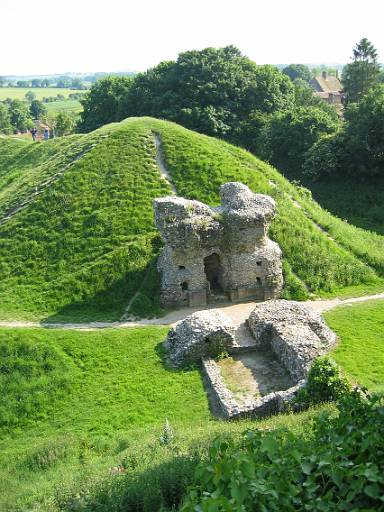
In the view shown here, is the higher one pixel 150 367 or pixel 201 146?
pixel 201 146

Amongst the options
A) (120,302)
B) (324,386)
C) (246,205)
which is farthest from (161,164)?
(324,386)

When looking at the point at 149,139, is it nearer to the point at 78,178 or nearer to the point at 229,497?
the point at 78,178

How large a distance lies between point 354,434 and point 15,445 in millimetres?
13950

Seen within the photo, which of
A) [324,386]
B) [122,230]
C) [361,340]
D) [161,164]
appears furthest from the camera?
[161,164]

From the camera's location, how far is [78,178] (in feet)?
111

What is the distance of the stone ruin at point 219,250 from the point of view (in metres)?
25.3

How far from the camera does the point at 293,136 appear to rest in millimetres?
52500

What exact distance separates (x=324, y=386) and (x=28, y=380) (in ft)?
38.1

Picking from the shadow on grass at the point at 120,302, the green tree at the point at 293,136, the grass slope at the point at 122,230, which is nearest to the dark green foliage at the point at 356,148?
the green tree at the point at 293,136

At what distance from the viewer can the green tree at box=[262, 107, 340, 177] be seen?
171 feet

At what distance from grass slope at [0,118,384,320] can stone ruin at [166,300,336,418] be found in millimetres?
4450

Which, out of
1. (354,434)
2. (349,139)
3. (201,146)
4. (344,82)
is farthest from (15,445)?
(344,82)

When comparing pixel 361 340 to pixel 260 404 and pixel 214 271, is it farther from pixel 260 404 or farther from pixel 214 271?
pixel 214 271

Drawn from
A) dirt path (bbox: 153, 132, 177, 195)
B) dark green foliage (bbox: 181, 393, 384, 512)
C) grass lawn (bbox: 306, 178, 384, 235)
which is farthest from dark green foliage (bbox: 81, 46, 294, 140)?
dark green foliage (bbox: 181, 393, 384, 512)
